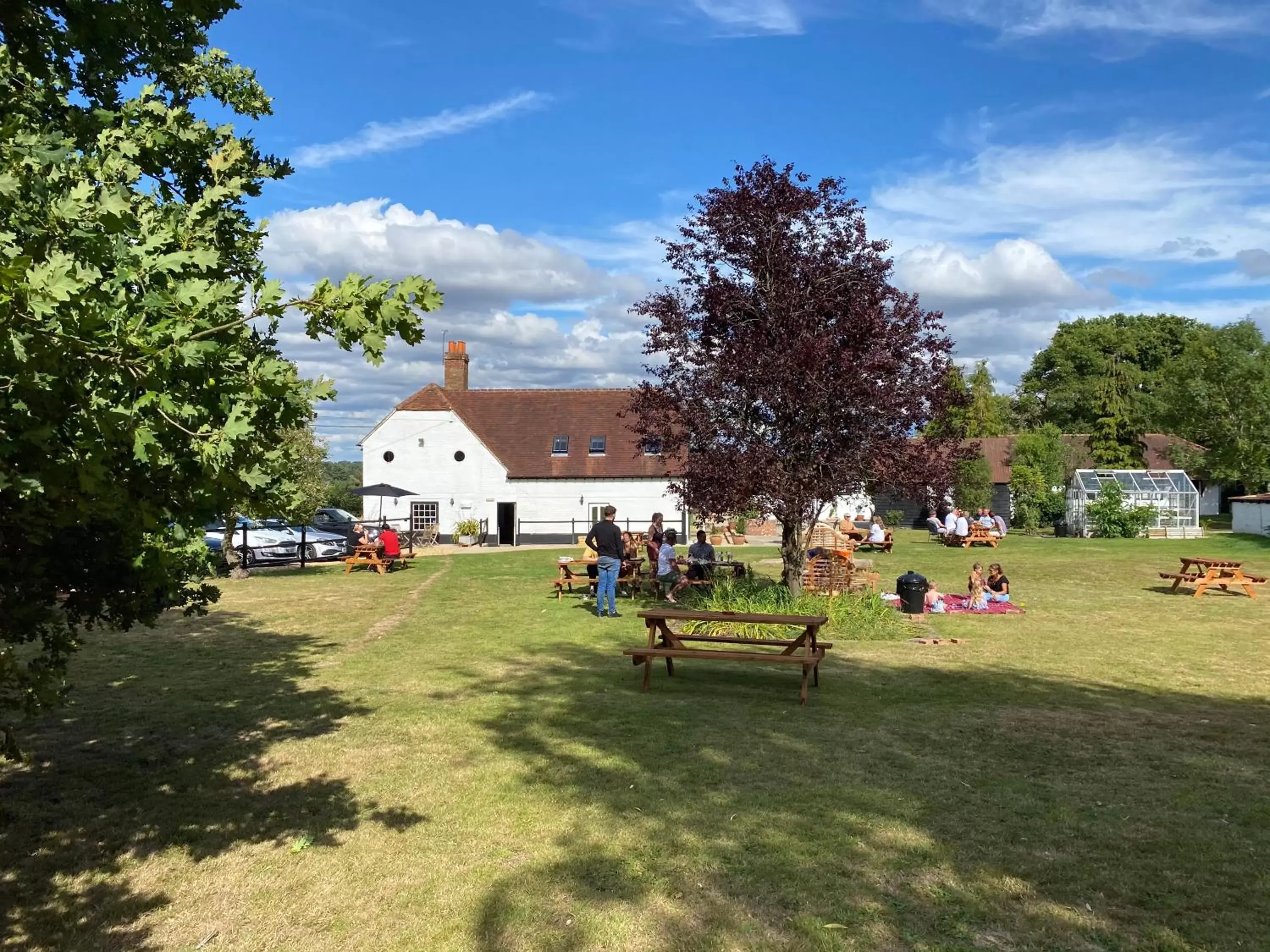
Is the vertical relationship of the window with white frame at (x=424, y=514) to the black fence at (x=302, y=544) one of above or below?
above

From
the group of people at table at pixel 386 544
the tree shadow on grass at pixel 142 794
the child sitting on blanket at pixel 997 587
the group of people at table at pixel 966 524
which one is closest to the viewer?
the tree shadow on grass at pixel 142 794

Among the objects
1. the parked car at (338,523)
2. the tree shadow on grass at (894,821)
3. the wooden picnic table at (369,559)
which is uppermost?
the parked car at (338,523)

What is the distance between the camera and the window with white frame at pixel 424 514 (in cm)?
3959

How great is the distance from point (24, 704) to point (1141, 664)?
36.8 feet

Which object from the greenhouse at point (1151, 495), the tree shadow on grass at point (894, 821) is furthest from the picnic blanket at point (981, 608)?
the greenhouse at point (1151, 495)

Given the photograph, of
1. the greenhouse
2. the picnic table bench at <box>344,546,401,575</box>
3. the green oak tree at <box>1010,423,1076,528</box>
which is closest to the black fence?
the picnic table bench at <box>344,546,401,575</box>

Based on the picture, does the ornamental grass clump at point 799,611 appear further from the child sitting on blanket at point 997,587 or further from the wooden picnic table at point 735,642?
the wooden picnic table at point 735,642

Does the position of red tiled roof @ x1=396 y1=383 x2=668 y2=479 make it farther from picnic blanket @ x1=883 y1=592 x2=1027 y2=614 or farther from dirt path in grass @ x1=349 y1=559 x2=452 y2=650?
picnic blanket @ x1=883 y1=592 x2=1027 y2=614

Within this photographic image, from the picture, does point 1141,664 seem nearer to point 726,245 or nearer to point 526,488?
point 726,245

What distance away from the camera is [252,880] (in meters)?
5.03

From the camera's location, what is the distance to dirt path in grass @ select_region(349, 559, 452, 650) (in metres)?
13.1

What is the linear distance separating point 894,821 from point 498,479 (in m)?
35.2

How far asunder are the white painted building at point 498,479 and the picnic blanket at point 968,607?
2241cm

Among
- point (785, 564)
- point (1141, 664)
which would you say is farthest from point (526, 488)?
point (1141, 664)
